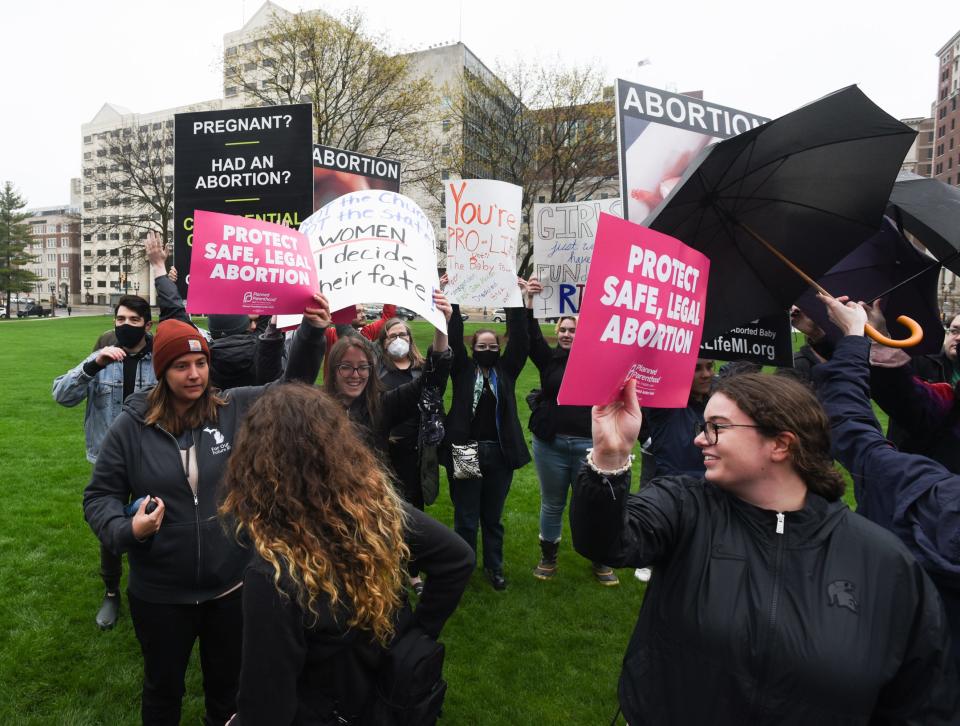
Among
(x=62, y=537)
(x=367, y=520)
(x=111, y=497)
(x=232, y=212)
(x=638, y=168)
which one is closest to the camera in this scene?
(x=367, y=520)

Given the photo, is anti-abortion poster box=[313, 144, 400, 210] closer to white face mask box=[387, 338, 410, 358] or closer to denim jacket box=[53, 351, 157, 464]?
white face mask box=[387, 338, 410, 358]

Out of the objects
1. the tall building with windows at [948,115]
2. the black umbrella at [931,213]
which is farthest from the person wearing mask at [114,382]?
the tall building with windows at [948,115]

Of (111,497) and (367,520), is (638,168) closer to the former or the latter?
(367,520)

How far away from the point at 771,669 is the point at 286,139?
4.30 m

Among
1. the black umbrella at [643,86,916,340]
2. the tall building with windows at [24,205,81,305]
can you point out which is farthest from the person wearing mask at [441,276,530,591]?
the tall building with windows at [24,205,81,305]

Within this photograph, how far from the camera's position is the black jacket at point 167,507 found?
2.50 meters

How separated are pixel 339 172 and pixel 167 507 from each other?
4.10 metres

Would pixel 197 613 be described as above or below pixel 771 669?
below

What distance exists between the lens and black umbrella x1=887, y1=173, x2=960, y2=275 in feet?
9.89

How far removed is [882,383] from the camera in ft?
8.58

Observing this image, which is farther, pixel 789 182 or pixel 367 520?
pixel 789 182

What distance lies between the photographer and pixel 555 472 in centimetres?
482

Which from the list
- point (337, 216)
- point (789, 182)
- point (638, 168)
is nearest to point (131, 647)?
point (337, 216)

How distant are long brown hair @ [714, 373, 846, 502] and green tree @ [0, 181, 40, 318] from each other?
75776 millimetres
